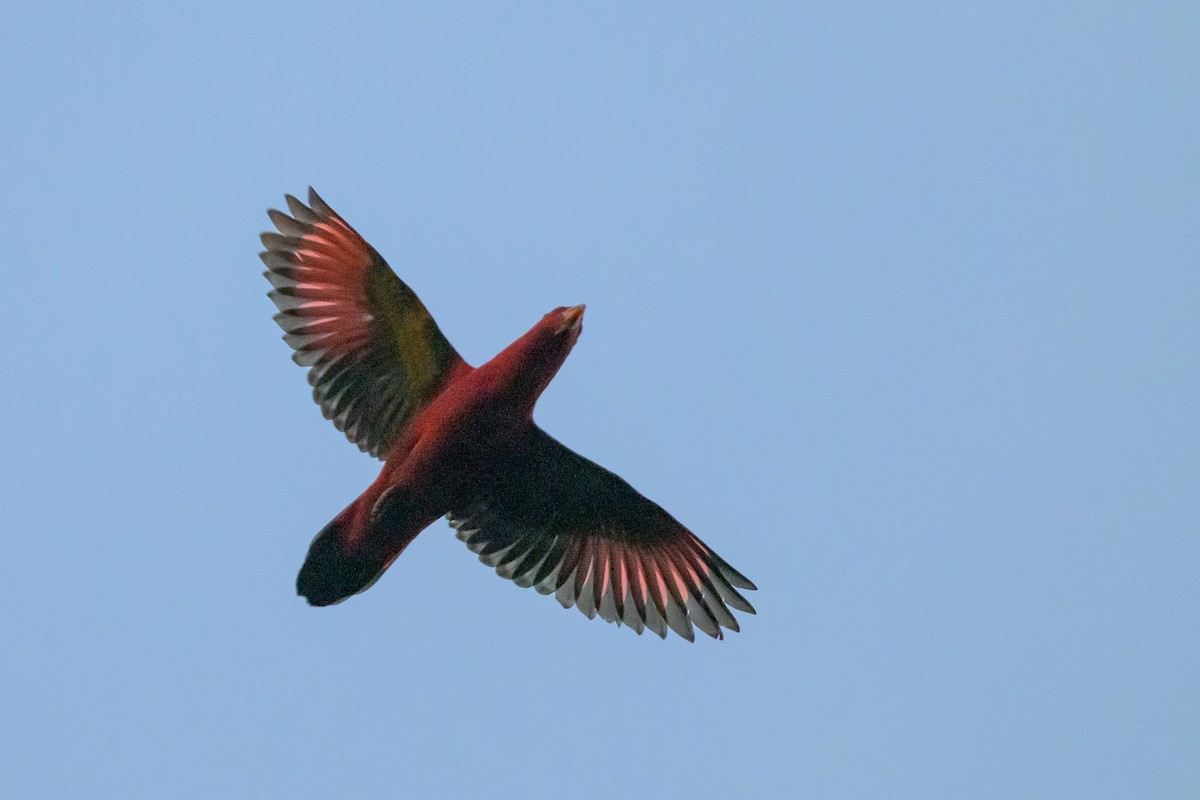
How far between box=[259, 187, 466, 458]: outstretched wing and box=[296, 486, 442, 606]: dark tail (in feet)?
3.27

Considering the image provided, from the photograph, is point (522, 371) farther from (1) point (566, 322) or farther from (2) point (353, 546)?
(2) point (353, 546)

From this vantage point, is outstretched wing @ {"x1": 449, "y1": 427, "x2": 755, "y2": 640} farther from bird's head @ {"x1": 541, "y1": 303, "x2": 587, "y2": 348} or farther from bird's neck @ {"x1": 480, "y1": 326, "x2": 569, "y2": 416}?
bird's head @ {"x1": 541, "y1": 303, "x2": 587, "y2": 348}

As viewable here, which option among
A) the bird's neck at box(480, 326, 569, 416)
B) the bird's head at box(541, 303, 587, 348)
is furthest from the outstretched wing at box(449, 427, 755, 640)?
the bird's head at box(541, 303, 587, 348)

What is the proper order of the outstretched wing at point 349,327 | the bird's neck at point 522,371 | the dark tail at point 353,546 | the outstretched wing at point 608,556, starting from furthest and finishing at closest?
the outstretched wing at point 608,556 < the outstretched wing at point 349,327 < the dark tail at point 353,546 < the bird's neck at point 522,371

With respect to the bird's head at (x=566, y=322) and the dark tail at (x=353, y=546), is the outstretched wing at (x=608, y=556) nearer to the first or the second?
the dark tail at (x=353, y=546)

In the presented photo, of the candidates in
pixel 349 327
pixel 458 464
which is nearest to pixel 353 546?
pixel 458 464

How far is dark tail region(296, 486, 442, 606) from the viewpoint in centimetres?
1130

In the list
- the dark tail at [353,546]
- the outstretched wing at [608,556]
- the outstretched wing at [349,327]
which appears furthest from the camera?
the outstretched wing at [608,556]

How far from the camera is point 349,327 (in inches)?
485

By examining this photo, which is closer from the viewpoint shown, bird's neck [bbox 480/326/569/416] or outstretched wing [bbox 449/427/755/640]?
bird's neck [bbox 480/326/569/416]

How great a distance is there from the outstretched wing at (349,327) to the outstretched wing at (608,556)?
111cm

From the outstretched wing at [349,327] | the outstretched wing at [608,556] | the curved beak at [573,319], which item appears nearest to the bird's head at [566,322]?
the curved beak at [573,319]

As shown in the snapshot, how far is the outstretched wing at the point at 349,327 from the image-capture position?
39.6 feet

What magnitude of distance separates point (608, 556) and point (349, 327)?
3.00 metres
